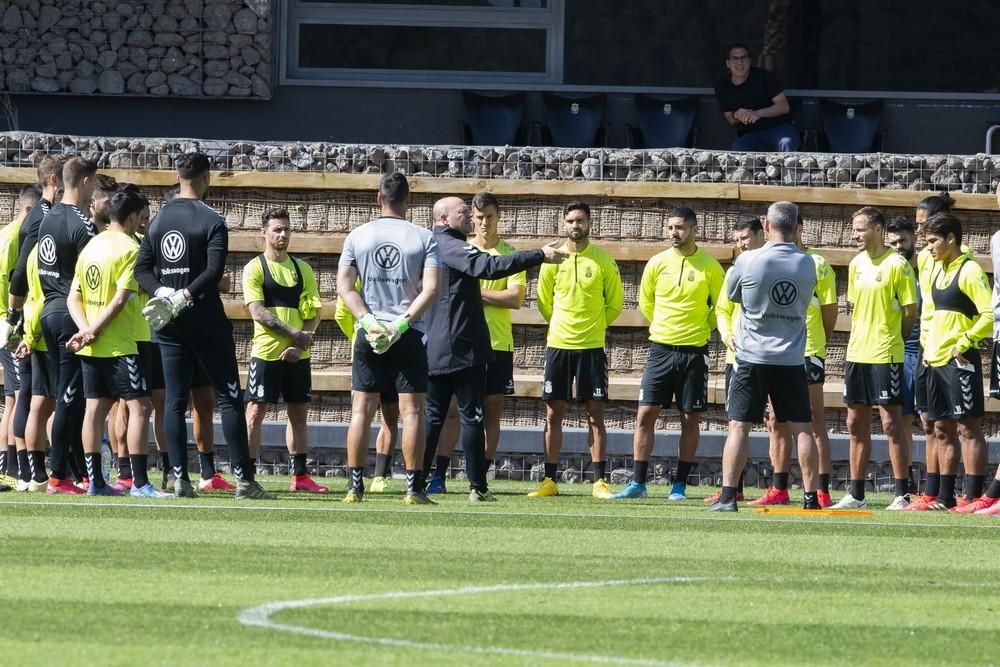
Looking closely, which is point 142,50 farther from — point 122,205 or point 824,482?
point 824,482

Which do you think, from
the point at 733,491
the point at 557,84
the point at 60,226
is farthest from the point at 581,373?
the point at 557,84

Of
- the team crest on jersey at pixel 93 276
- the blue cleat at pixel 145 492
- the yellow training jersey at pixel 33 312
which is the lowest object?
the blue cleat at pixel 145 492

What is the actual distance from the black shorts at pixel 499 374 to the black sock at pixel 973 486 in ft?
11.4

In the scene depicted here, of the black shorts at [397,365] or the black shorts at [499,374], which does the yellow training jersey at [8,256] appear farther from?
the black shorts at [499,374]

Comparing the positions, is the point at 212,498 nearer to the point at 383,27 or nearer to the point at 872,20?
the point at 383,27

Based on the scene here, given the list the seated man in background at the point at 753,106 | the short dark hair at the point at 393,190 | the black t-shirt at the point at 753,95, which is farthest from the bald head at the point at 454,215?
the black t-shirt at the point at 753,95

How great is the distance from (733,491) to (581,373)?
2.31m

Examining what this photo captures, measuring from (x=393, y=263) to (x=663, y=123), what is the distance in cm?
809

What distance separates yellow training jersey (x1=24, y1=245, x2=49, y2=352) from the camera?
12.5 m

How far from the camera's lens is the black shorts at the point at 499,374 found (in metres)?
13.4

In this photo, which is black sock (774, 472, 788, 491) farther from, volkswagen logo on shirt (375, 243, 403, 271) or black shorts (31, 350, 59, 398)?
black shorts (31, 350, 59, 398)

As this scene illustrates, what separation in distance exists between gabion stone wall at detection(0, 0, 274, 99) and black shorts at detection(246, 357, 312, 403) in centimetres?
660

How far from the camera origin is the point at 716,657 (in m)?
5.72

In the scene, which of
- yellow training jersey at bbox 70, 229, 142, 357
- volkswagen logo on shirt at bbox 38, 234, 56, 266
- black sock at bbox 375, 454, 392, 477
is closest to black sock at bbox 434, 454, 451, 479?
black sock at bbox 375, 454, 392, 477
